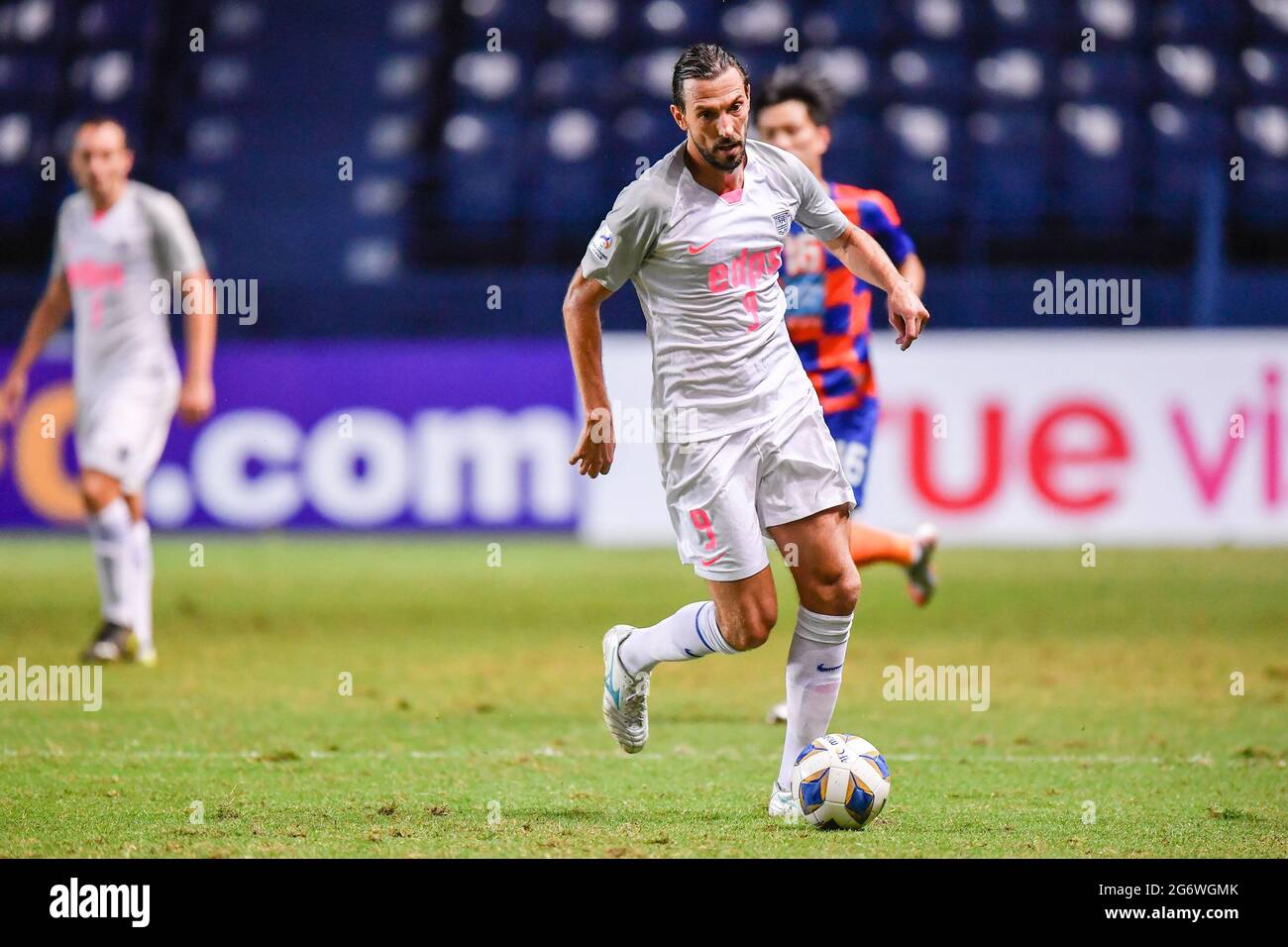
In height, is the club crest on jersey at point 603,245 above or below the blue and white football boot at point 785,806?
above

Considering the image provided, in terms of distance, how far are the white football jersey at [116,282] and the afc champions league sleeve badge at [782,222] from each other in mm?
4666

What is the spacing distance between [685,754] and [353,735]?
123cm

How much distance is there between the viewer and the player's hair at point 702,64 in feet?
14.6

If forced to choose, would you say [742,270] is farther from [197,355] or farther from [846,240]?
[197,355]

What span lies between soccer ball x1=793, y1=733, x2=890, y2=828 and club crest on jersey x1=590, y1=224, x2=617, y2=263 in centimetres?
139

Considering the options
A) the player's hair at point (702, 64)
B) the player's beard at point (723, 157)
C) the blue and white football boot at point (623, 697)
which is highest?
the player's hair at point (702, 64)

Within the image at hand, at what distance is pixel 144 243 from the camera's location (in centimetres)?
870

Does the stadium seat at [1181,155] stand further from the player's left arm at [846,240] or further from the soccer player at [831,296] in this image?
the player's left arm at [846,240]

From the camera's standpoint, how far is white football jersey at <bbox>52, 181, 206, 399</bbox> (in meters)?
8.68

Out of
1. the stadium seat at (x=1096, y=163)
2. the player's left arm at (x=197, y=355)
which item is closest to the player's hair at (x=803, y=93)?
the player's left arm at (x=197, y=355)

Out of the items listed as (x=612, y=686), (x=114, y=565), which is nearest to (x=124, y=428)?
(x=114, y=565)

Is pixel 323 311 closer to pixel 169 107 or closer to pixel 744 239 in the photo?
pixel 169 107
